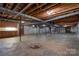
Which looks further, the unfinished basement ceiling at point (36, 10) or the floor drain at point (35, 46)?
the floor drain at point (35, 46)

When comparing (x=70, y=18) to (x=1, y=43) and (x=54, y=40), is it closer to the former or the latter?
(x=54, y=40)

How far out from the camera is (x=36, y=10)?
2373mm

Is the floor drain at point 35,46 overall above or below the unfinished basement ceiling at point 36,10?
below

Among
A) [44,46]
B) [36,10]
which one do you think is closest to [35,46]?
[44,46]

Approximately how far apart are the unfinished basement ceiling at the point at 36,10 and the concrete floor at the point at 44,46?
0.41m

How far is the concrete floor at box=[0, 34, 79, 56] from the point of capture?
7.54 ft

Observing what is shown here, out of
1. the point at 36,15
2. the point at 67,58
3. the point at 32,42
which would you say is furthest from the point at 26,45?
the point at 67,58

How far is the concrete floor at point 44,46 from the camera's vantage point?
2.30m

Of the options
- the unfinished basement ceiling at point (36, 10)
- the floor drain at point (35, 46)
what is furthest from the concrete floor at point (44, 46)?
the unfinished basement ceiling at point (36, 10)

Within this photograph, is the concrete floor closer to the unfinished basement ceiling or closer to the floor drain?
the floor drain

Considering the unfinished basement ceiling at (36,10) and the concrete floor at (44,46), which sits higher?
the unfinished basement ceiling at (36,10)

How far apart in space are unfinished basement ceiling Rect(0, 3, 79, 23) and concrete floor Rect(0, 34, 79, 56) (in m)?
0.41

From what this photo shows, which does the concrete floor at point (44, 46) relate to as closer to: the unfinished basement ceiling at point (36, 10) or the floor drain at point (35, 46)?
the floor drain at point (35, 46)

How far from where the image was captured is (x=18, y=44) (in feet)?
7.67
